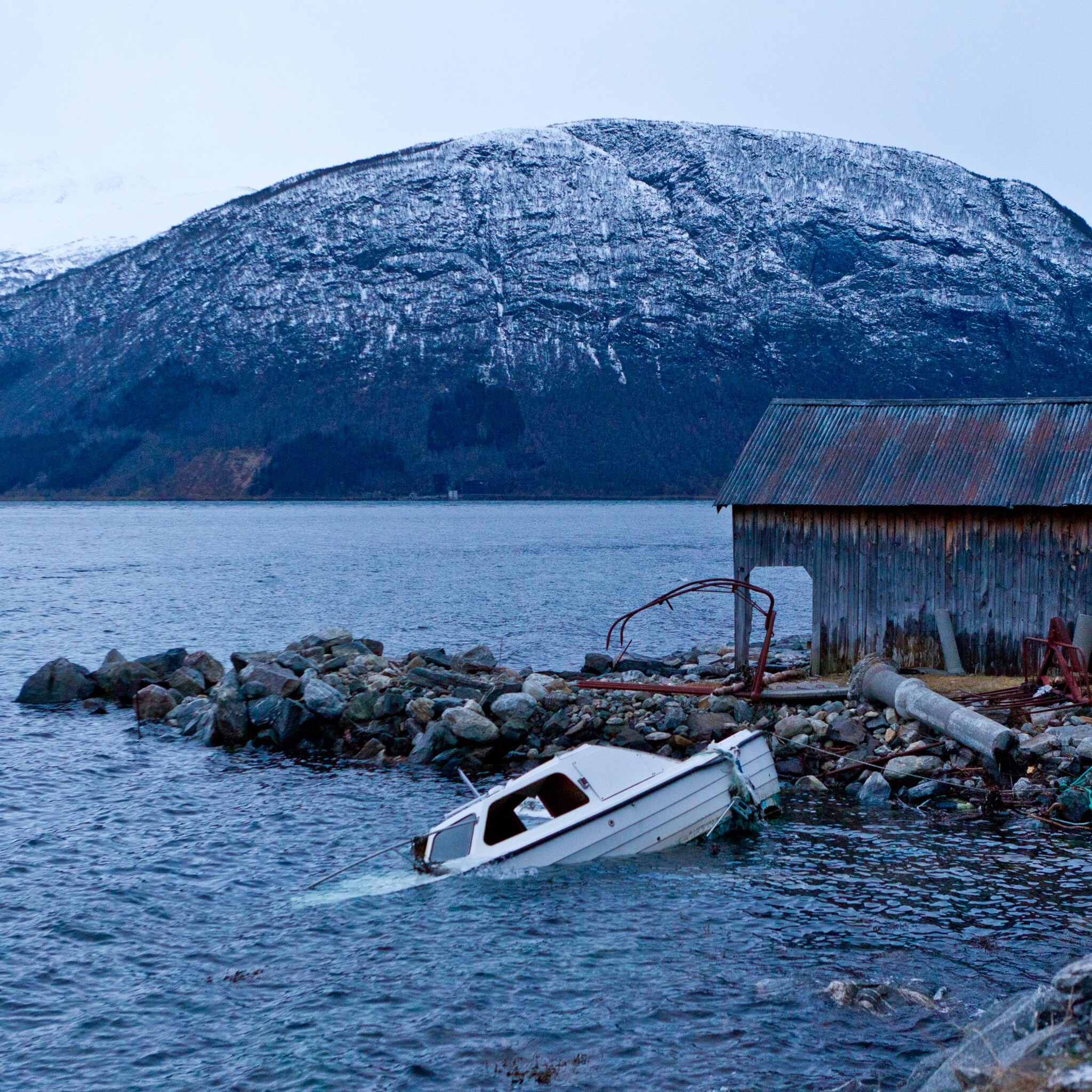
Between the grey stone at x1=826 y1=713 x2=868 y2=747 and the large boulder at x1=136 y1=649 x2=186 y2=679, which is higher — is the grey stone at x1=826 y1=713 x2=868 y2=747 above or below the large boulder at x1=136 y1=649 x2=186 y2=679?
above


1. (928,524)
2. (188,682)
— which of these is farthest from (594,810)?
(188,682)

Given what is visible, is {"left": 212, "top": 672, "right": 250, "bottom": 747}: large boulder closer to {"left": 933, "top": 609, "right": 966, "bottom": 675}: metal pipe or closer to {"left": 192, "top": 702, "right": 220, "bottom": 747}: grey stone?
{"left": 192, "top": 702, "right": 220, "bottom": 747}: grey stone

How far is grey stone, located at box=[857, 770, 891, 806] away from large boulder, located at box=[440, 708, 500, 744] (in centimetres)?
702

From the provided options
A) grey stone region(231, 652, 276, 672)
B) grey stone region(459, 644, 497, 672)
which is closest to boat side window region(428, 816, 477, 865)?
grey stone region(459, 644, 497, 672)

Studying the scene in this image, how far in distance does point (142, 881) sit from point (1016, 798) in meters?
12.5

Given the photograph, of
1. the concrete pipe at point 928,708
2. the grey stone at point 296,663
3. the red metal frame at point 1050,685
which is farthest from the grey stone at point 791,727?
the grey stone at point 296,663

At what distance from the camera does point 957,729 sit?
18672 millimetres

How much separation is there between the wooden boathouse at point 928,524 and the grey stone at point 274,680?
9718mm

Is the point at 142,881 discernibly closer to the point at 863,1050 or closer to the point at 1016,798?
the point at 863,1050

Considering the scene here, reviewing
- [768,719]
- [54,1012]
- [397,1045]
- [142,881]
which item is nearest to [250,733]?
[142,881]

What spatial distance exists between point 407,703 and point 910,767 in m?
10.4

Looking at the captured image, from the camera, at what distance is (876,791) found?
18.6 m

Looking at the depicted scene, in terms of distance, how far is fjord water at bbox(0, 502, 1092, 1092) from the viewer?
432 inches

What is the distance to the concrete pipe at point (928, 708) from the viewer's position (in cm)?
1794
